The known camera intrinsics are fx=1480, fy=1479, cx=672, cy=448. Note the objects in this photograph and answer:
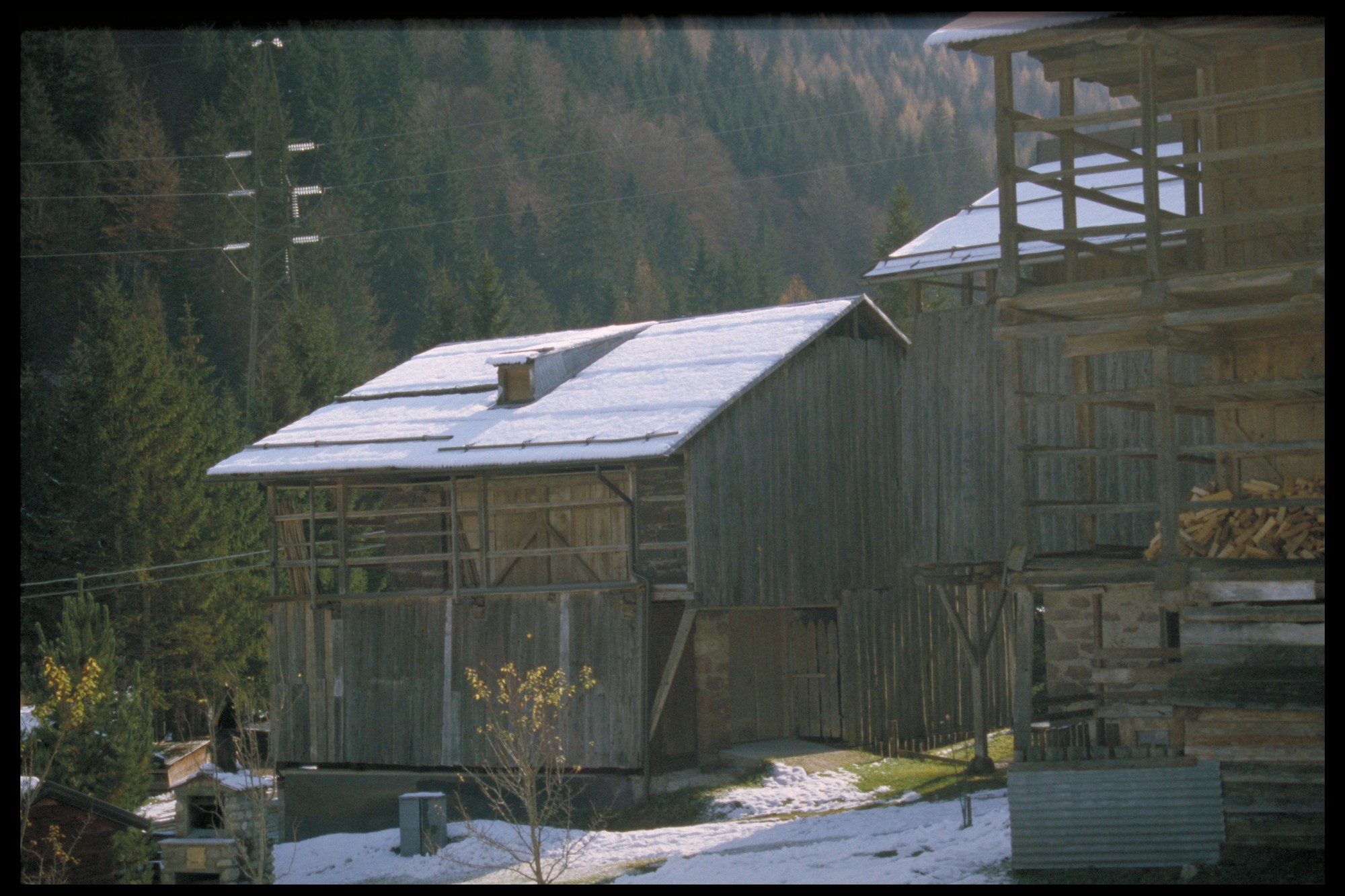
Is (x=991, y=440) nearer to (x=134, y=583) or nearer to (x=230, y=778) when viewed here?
(x=230, y=778)

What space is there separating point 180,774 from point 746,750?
14.5 metres

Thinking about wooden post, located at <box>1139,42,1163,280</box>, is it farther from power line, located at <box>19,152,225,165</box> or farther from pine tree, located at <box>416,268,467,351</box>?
power line, located at <box>19,152,225,165</box>

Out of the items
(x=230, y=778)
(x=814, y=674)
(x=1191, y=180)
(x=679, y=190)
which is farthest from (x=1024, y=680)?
(x=679, y=190)

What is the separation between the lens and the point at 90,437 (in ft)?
115

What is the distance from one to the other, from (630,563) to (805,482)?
3.59 meters

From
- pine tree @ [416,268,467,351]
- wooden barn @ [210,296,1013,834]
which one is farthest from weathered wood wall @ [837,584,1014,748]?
pine tree @ [416,268,467,351]

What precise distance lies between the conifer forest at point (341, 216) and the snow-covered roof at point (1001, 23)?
18.8 meters

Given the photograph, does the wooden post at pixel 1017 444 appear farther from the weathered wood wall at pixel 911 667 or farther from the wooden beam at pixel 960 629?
the weathered wood wall at pixel 911 667

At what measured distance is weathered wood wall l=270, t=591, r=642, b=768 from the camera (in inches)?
874

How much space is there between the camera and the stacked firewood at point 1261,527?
43.4ft

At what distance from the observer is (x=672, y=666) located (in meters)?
21.9

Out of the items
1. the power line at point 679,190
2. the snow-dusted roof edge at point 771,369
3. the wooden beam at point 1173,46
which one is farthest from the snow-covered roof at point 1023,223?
the power line at point 679,190
